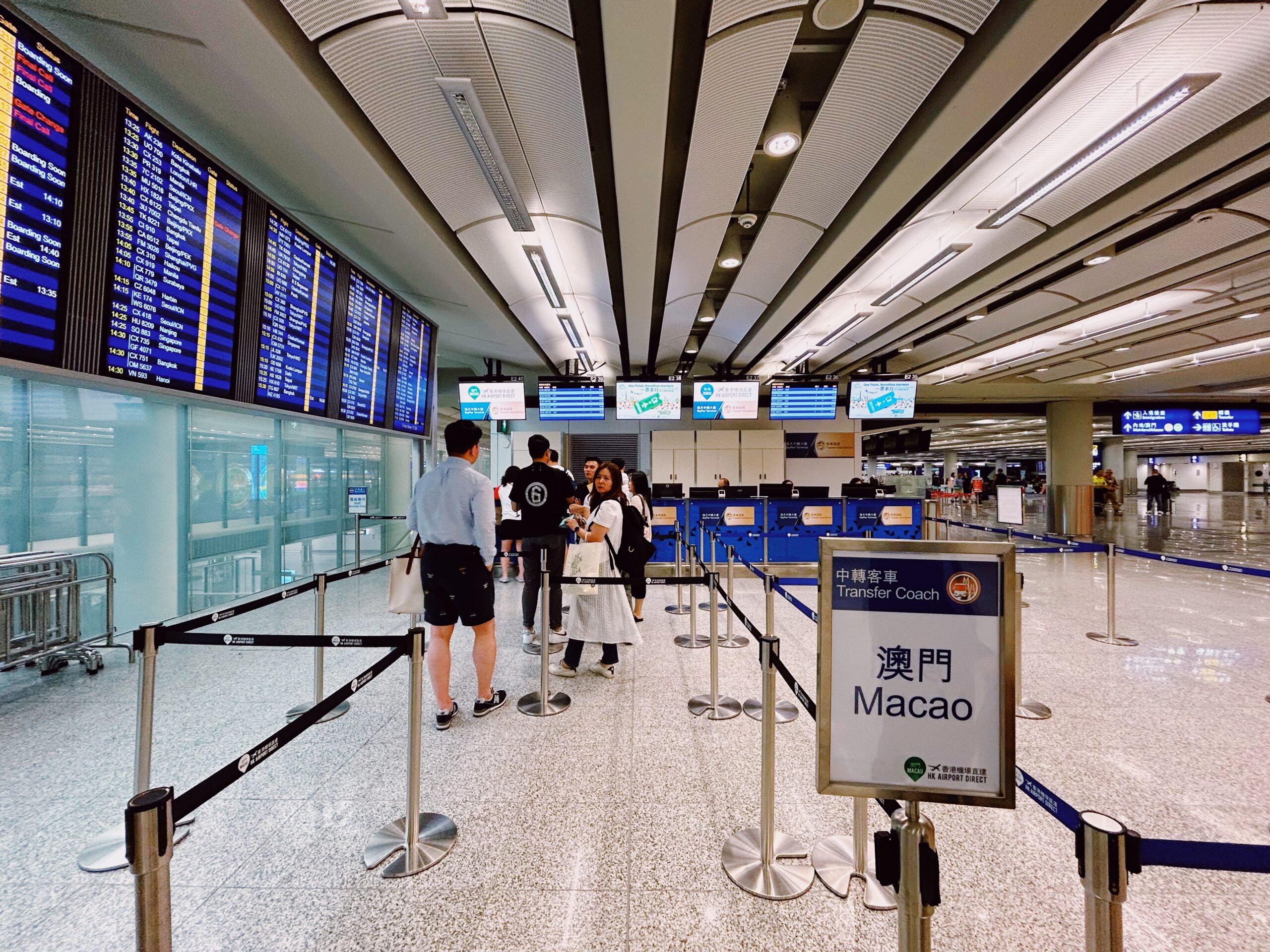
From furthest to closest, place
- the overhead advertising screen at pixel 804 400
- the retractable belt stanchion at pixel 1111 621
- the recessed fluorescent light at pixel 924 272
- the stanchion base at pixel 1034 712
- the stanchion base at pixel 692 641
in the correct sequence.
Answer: the overhead advertising screen at pixel 804 400 → the recessed fluorescent light at pixel 924 272 → the retractable belt stanchion at pixel 1111 621 → the stanchion base at pixel 692 641 → the stanchion base at pixel 1034 712

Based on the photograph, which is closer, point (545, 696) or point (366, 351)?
point (545, 696)

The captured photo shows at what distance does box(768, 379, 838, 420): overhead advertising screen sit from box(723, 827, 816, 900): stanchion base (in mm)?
8048

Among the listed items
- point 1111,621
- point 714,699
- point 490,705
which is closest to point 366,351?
point 490,705

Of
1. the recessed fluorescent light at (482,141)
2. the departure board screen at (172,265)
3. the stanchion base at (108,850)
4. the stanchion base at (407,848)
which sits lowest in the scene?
the stanchion base at (108,850)

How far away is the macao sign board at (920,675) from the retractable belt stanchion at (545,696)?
7.42ft

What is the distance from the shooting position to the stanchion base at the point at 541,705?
3.33m

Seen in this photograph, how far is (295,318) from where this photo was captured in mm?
4680

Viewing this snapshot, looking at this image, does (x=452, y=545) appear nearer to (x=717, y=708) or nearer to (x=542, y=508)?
(x=542, y=508)

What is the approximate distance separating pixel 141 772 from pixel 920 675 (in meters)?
2.87

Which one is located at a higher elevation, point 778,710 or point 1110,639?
point 1110,639

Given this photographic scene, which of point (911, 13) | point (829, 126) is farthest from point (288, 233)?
point (911, 13)

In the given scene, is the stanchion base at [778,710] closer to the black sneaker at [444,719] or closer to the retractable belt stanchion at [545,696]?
the retractable belt stanchion at [545,696]

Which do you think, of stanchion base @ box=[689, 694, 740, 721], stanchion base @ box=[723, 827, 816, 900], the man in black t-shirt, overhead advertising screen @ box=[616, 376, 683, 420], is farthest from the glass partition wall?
stanchion base @ box=[723, 827, 816, 900]

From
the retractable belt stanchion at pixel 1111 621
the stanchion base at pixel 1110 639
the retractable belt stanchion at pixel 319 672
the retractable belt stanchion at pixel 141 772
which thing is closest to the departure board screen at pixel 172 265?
the retractable belt stanchion at pixel 319 672
